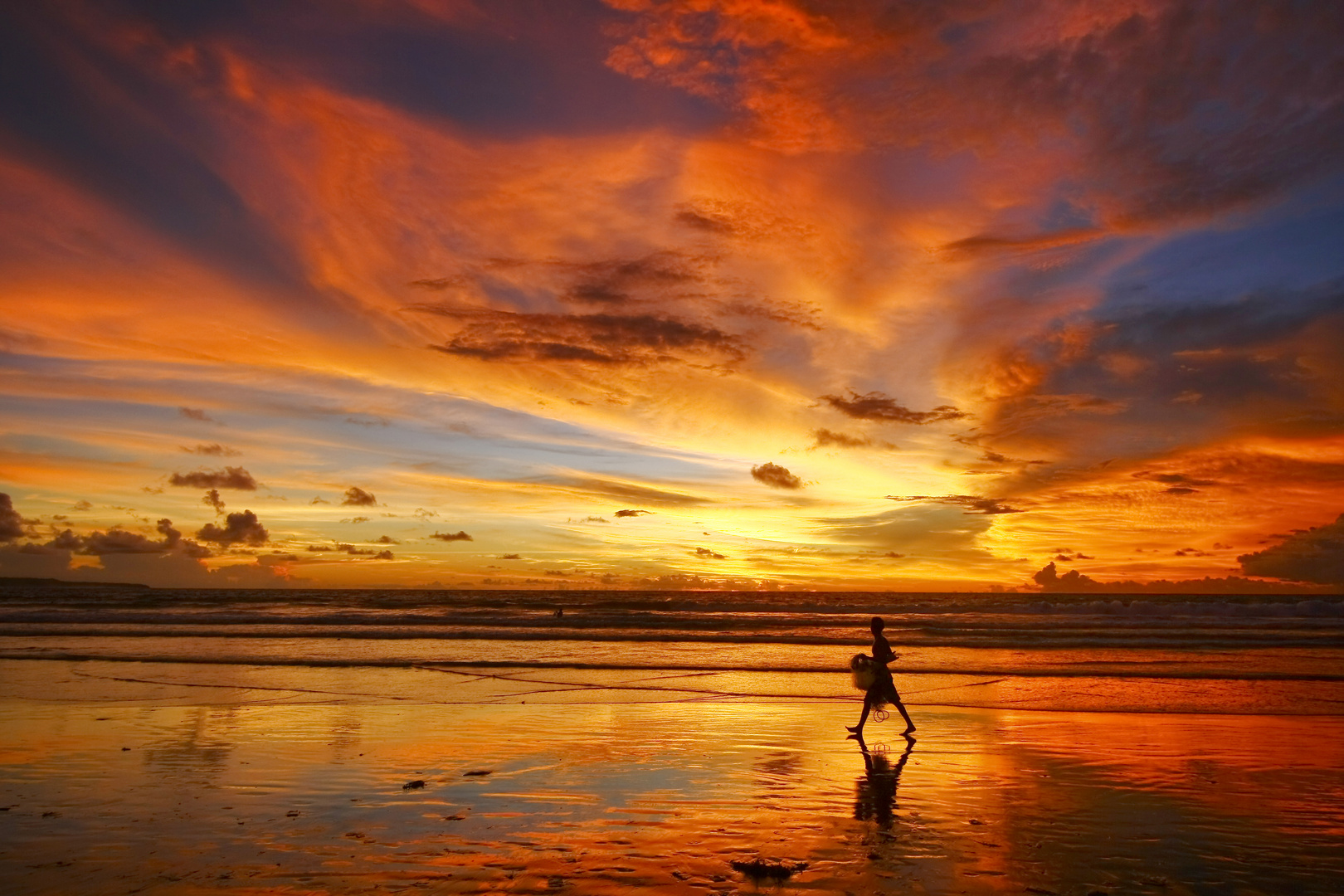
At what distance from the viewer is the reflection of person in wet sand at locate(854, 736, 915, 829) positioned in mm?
9648

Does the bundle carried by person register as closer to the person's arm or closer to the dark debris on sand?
the person's arm

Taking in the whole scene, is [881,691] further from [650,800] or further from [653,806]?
[653,806]

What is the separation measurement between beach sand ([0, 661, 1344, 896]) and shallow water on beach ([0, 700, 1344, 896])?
0.04 meters

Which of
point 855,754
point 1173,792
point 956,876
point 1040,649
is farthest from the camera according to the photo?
point 1040,649

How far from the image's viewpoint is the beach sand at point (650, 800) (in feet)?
25.2

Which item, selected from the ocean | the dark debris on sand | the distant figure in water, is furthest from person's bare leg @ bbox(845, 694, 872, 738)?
the dark debris on sand

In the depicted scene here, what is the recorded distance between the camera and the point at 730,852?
8.20 meters

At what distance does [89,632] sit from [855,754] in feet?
124

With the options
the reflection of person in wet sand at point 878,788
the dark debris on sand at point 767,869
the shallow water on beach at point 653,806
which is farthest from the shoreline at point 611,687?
the dark debris on sand at point 767,869

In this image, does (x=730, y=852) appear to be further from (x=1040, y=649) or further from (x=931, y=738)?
(x=1040, y=649)

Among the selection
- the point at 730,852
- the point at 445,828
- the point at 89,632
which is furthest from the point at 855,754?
the point at 89,632

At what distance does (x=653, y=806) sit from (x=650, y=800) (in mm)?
273

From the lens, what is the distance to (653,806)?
9961 millimetres

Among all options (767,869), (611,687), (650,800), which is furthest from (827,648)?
(767,869)
